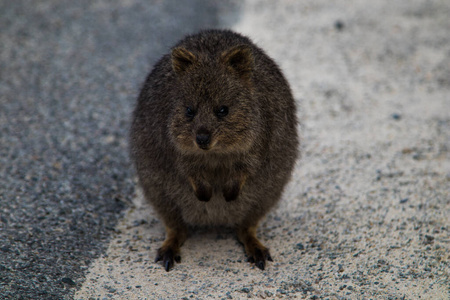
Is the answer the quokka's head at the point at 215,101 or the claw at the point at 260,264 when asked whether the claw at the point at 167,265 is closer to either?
the claw at the point at 260,264

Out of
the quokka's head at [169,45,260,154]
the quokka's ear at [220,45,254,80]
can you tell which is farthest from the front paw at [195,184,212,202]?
the quokka's ear at [220,45,254,80]

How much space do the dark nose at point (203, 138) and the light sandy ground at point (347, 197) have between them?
1236 mm

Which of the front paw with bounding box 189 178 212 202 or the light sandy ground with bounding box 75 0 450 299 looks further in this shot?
the front paw with bounding box 189 178 212 202

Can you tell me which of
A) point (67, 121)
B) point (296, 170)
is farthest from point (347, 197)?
point (67, 121)

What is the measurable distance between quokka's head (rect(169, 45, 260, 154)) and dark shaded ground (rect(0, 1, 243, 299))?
1.50 metres

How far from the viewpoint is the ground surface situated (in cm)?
461

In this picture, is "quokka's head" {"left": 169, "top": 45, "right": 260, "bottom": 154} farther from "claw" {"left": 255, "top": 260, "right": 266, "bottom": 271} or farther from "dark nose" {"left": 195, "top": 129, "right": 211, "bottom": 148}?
"claw" {"left": 255, "top": 260, "right": 266, "bottom": 271}

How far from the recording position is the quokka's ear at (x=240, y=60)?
177 inches

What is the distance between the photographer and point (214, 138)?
14.3ft

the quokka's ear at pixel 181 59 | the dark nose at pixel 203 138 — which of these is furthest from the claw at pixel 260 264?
the quokka's ear at pixel 181 59

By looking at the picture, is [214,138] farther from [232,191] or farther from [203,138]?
[232,191]

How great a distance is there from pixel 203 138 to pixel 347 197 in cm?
233

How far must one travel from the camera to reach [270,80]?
4949mm

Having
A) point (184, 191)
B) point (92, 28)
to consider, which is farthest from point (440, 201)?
point (92, 28)
